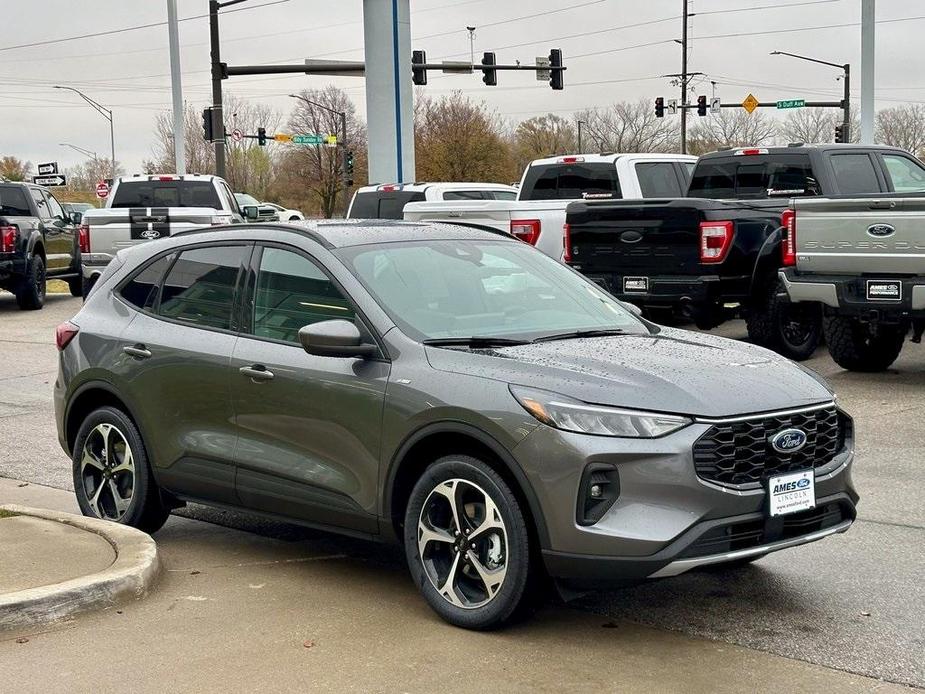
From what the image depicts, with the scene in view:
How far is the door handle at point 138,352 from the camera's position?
680cm

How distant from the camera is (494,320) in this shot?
6012mm

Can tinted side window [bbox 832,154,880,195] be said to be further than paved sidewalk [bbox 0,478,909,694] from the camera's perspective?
Yes

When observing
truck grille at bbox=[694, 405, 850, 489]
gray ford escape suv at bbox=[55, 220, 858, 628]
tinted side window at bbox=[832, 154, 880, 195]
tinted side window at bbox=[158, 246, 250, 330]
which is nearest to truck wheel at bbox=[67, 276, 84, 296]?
tinted side window at bbox=[832, 154, 880, 195]

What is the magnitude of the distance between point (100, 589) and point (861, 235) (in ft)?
27.0

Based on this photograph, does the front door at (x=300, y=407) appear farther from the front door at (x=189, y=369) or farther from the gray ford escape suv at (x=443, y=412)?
the front door at (x=189, y=369)

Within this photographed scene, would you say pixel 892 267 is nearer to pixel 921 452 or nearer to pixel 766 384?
pixel 921 452

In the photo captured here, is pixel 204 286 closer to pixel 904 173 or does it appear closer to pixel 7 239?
pixel 904 173

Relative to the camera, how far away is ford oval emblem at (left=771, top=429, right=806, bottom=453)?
5141mm

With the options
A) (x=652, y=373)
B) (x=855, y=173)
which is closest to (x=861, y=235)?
(x=855, y=173)

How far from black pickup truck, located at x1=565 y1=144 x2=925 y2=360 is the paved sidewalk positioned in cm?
794

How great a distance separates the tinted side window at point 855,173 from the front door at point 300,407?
984cm

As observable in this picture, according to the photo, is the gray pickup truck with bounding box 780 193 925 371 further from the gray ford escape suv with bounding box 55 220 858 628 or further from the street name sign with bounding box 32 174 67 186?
the street name sign with bounding box 32 174 67 186

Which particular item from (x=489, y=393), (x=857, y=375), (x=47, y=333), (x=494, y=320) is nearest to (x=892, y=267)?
(x=857, y=375)

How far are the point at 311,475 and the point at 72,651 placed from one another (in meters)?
1.30
